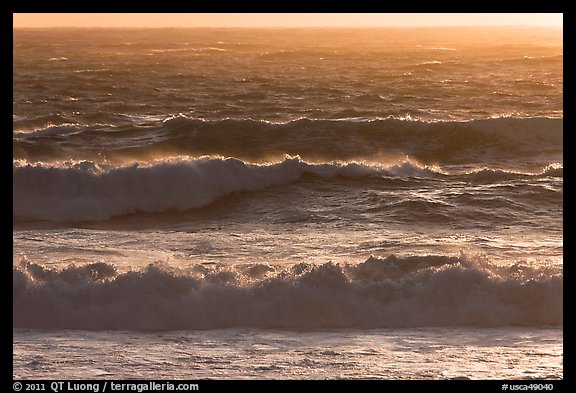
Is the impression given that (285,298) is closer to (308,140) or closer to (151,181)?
(151,181)

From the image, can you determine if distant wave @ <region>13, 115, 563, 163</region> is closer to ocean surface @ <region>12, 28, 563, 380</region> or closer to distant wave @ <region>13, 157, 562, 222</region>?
ocean surface @ <region>12, 28, 563, 380</region>

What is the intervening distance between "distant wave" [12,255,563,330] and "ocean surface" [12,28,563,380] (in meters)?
0.02

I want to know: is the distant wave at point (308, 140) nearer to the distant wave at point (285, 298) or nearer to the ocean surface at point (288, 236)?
the ocean surface at point (288, 236)

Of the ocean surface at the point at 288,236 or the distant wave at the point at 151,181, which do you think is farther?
the distant wave at the point at 151,181

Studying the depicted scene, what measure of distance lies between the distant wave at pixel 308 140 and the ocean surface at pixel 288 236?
7 centimetres

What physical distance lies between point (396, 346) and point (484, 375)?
0.96m

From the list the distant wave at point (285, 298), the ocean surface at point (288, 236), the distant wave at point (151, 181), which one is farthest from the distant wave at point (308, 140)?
the distant wave at point (285, 298)

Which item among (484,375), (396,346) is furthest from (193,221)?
(484,375)

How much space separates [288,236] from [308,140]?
8.71 m

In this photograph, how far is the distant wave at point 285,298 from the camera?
25.2 feet

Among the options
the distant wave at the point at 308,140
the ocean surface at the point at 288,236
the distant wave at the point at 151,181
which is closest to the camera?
the ocean surface at the point at 288,236

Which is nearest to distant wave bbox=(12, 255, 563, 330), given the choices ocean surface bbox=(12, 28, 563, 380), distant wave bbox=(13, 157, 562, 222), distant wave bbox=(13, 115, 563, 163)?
ocean surface bbox=(12, 28, 563, 380)

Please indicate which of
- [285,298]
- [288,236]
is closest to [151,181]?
[288,236]

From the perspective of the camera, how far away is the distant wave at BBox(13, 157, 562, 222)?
13570 millimetres
